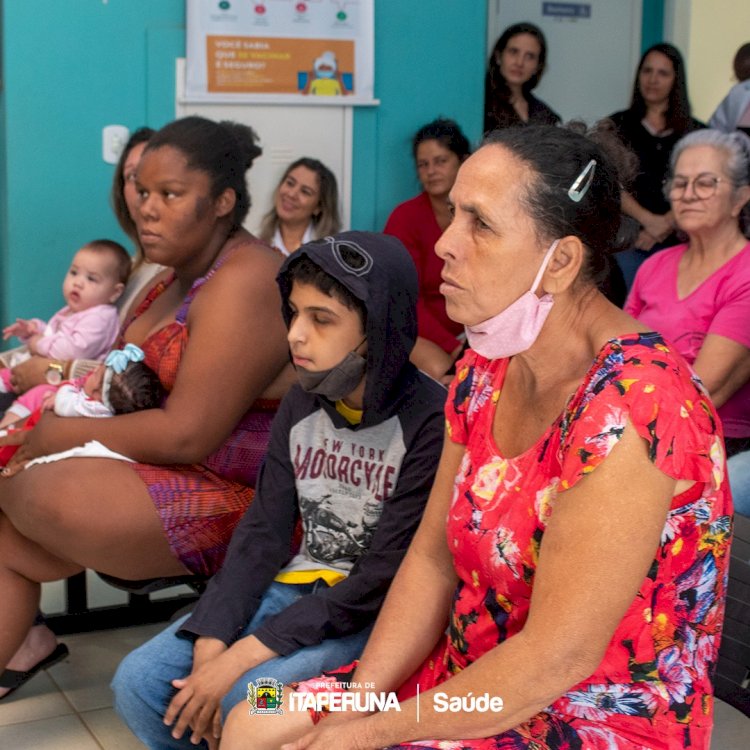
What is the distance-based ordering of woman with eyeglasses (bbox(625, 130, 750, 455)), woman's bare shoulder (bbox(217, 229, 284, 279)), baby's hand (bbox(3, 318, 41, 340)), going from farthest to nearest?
baby's hand (bbox(3, 318, 41, 340)), woman with eyeglasses (bbox(625, 130, 750, 455)), woman's bare shoulder (bbox(217, 229, 284, 279))

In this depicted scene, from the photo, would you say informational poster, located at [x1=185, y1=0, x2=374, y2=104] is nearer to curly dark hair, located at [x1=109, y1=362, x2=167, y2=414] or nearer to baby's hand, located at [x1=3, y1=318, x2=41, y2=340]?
baby's hand, located at [x1=3, y1=318, x2=41, y2=340]

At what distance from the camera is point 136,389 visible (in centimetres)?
242

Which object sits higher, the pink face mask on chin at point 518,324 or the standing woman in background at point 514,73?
the standing woman in background at point 514,73

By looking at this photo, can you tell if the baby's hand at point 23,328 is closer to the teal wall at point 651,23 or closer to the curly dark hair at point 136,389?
the curly dark hair at point 136,389

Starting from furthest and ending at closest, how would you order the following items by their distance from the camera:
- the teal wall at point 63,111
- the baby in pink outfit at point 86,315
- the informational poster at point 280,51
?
the informational poster at point 280,51 → the teal wall at point 63,111 → the baby in pink outfit at point 86,315

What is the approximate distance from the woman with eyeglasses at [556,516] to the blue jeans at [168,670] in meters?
0.19

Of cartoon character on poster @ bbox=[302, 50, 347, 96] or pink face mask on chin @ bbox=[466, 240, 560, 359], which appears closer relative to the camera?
pink face mask on chin @ bbox=[466, 240, 560, 359]

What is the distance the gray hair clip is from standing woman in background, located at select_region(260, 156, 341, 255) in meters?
3.34

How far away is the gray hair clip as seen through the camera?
1438 mm

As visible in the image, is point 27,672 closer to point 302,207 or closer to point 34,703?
point 34,703

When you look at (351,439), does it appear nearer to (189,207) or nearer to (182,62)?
(189,207)

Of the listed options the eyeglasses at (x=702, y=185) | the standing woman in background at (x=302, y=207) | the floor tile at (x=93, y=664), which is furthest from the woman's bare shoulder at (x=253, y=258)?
the standing woman in background at (x=302, y=207)

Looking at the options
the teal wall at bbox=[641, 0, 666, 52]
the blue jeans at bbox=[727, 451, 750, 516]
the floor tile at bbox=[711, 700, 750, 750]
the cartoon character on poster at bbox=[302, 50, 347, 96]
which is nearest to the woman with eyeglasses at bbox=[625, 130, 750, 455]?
the blue jeans at bbox=[727, 451, 750, 516]

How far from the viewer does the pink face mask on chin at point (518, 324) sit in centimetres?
145
